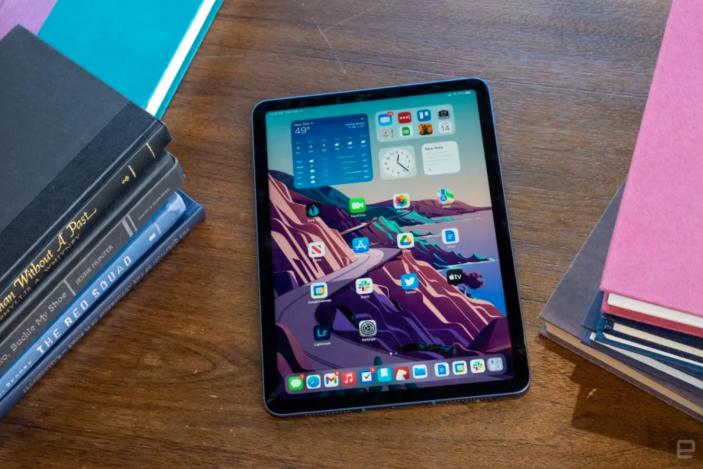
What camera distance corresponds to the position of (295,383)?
29.6 inches

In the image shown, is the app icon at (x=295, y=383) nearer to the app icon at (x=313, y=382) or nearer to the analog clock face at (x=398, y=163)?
the app icon at (x=313, y=382)

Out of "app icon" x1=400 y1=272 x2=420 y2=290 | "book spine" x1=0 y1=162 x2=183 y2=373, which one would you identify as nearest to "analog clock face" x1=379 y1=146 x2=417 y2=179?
"app icon" x1=400 y1=272 x2=420 y2=290

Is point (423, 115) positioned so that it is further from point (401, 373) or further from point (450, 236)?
point (401, 373)

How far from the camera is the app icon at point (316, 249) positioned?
0.79 meters

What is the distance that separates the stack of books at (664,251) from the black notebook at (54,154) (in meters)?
0.40

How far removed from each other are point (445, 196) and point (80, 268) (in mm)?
349

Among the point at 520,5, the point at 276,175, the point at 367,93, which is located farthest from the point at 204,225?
the point at 520,5

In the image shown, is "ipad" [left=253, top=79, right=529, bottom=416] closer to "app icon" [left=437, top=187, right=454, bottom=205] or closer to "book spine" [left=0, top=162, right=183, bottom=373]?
"app icon" [left=437, top=187, right=454, bottom=205]

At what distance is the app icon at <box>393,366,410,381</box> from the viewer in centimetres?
74

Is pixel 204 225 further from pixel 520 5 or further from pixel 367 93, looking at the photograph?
pixel 520 5

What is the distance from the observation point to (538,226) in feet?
2.62

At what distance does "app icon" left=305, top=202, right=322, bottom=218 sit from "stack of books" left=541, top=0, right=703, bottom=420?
264 millimetres

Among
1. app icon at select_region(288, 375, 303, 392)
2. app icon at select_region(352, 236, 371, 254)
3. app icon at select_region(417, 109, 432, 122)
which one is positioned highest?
app icon at select_region(417, 109, 432, 122)

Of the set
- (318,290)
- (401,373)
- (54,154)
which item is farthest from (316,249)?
(54,154)
